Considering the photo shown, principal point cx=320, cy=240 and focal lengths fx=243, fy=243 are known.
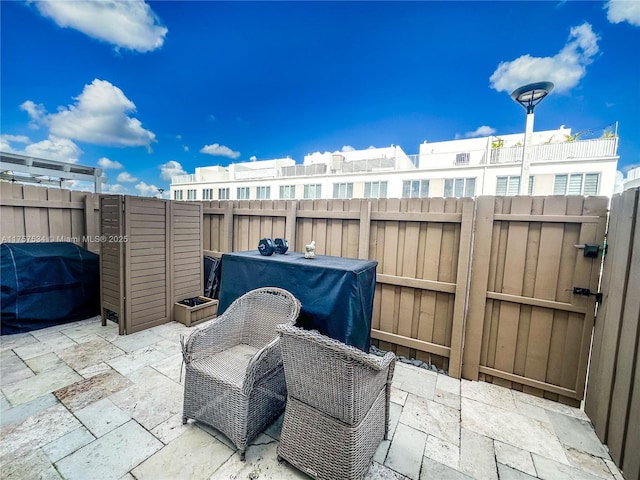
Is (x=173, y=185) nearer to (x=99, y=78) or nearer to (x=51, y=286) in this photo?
(x=99, y=78)

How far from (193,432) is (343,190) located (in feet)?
44.8

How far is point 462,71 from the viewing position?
8.91m

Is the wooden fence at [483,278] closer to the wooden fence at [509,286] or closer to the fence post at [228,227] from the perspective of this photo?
the wooden fence at [509,286]

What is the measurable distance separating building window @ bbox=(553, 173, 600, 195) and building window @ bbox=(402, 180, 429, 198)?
525 centimetres

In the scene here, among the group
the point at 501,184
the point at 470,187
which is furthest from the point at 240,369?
the point at 501,184

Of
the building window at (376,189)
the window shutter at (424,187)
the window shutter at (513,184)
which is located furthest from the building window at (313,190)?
the window shutter at (513,184)

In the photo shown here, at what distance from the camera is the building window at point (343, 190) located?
14.3 metres

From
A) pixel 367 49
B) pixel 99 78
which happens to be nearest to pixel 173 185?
pixel 99 78

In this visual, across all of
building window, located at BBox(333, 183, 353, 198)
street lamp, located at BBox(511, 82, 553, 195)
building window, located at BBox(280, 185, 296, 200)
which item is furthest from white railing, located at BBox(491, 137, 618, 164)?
building window, located at BBox(280, 185, 296, 200)

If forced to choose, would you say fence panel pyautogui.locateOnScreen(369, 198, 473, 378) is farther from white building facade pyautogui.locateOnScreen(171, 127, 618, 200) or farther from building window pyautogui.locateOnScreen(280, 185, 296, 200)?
building window pyautogui.locateOnScreen(280, 185, 296, 200)

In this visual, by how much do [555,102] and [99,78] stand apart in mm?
13206

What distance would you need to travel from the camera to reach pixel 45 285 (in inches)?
125

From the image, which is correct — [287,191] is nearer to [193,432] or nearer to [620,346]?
[193,432]

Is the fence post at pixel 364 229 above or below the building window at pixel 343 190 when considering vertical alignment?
below
